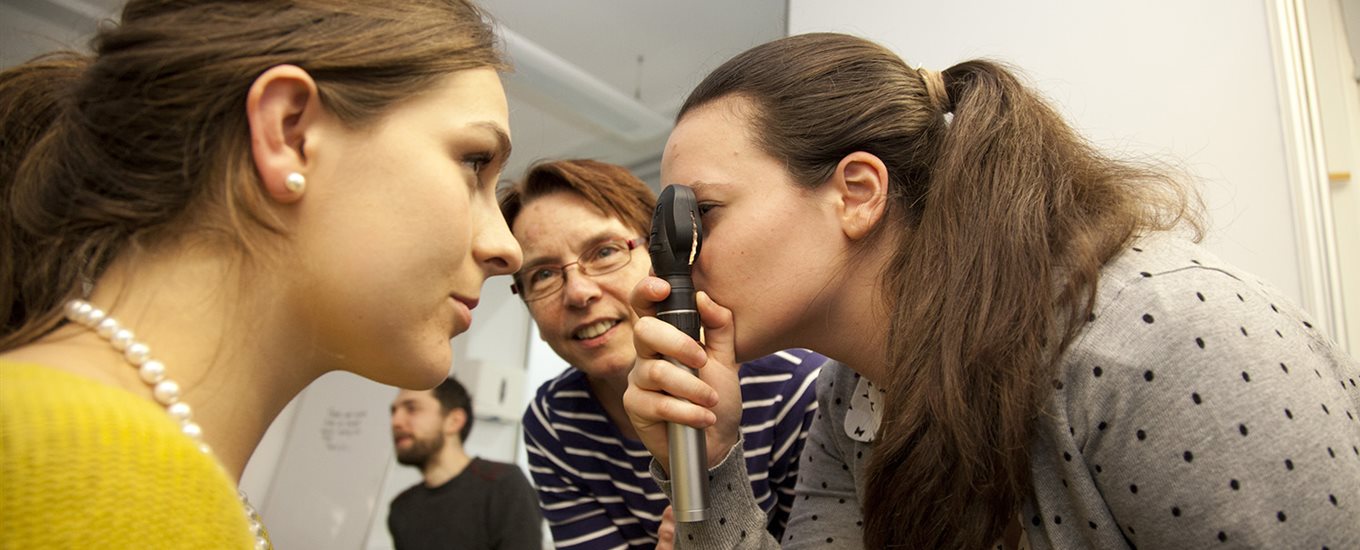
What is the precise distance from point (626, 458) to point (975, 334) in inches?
33.6

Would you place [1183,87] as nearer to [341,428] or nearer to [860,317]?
[860,317]

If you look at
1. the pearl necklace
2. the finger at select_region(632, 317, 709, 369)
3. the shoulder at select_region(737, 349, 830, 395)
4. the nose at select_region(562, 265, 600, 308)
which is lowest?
the shoulder at select_region(737, 349, 830, 395)

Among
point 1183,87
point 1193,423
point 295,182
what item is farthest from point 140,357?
point 1183,87

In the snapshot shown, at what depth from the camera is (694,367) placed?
104 cm

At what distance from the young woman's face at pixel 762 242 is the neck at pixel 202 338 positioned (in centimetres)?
52

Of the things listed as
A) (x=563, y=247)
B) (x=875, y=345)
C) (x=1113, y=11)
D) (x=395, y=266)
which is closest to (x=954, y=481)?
(x=875, y=345)

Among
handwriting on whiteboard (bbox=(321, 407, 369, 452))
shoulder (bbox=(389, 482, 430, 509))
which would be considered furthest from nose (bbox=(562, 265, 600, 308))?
handwriting on whiteboard (bbox=(321, 407, 369, 452))

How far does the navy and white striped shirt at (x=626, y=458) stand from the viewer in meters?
1.51

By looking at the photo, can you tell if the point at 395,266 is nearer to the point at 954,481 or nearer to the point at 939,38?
the point at 954,481

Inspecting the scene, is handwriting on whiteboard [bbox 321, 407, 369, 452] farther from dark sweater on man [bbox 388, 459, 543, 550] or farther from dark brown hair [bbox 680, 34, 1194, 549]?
dark brown hair [bbox 680, 34, 1194, 549]

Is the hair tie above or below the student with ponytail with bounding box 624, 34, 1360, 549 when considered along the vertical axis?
above

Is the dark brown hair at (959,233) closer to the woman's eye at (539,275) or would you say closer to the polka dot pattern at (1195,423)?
the polka dot pattern at (1195,423)

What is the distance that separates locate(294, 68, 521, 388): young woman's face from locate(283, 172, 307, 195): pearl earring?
0.06ft

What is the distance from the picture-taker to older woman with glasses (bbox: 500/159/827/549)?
153 cm
